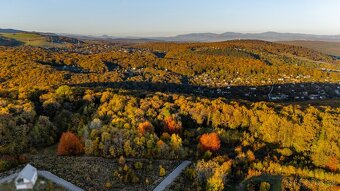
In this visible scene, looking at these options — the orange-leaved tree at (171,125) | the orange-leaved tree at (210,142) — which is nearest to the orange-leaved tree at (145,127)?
the orange-leaved tree at (171,125)

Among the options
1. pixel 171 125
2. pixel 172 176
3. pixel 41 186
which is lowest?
pixel 172 176

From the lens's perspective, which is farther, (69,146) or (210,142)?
(210,142)

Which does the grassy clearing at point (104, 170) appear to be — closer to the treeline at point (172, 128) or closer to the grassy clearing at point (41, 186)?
the grassy clearing at point (41, 186)

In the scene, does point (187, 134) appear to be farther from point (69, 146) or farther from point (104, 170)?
point (69, 146)

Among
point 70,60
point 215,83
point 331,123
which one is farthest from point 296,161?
point 70,60

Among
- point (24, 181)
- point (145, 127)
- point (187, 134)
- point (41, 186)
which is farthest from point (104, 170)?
point (187, 134)

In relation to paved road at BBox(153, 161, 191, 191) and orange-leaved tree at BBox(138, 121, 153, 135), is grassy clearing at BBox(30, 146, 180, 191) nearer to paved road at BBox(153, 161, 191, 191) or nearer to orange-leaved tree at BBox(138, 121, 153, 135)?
paved road at BBox(153, 161, 191, 191)

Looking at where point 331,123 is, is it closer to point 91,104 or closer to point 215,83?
point 91,104
